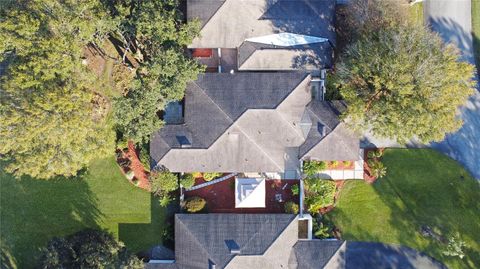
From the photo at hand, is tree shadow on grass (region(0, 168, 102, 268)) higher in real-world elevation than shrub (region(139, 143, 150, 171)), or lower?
lower

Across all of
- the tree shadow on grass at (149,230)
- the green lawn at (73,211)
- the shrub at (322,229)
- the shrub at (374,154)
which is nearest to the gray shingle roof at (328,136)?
the shrub at (374,154)

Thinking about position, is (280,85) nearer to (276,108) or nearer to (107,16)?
(276,108)

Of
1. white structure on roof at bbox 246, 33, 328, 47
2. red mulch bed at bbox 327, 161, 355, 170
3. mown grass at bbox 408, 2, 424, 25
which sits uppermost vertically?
mown grass at bbox 408, 2, 424, 25

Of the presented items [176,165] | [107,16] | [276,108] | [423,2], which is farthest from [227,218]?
[423,2]

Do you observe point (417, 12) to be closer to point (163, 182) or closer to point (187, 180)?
point (187, 180)

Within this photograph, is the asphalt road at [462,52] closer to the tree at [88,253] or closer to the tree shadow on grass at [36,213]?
the tree at [88,253]

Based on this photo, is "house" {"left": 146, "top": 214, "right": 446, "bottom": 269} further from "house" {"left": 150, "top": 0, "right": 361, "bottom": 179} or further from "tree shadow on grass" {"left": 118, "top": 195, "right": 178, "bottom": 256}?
"house" {"left": 150, "top": 0, "right": 361, "bottom": 179}

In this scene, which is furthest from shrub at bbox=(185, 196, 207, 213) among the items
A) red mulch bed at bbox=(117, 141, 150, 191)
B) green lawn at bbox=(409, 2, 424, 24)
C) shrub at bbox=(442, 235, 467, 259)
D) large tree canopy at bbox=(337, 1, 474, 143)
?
green lawn at bbox=(409, 2, 424, 24)

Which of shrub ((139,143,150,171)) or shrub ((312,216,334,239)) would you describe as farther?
shrub ((312,216,334,239))
